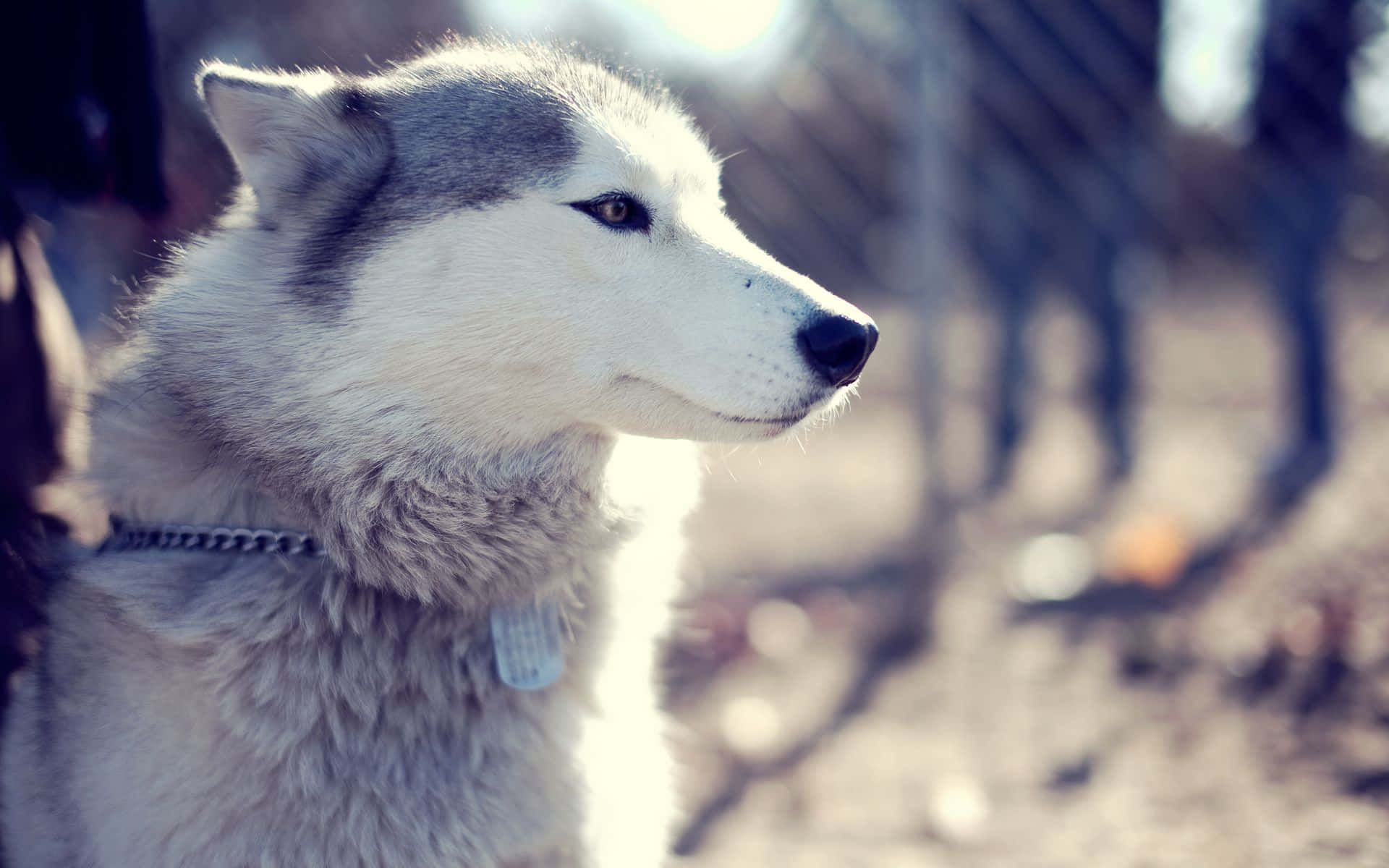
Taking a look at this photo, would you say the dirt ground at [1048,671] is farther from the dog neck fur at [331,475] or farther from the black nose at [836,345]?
the black nose at [836,345]

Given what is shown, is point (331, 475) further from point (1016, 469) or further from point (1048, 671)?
point (1016, 469)

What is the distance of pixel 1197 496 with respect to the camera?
4742 millimetres

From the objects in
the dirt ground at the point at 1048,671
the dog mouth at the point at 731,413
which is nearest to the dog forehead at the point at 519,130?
the dog mouth at the point at 731,413

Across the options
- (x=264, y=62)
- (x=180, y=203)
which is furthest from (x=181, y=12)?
(x=180, y=203)

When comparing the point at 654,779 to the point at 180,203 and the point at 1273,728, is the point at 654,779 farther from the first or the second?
the point at 180,203

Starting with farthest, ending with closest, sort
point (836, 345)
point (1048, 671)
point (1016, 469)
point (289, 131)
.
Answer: point (1016, 469)
point (1048, 671)
point (289, 131)
point (836, 345)

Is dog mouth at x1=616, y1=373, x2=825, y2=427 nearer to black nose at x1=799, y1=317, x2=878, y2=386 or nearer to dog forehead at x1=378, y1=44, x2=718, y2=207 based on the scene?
black nose at x1=799, y1=317, x2=878, y2=386

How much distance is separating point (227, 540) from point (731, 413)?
3.06 feet

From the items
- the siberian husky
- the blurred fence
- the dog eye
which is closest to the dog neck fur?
the siberian husky

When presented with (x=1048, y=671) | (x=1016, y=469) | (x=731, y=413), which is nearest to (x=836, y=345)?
(x=731, y=413)

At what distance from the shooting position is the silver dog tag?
5.39 feet

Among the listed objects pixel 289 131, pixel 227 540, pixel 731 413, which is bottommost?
pixel 227 540

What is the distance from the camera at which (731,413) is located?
1.64 meters

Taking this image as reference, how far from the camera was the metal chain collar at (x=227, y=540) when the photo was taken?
64.0 inches
